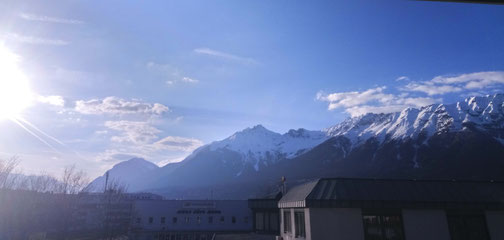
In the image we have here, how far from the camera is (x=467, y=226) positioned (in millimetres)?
22438

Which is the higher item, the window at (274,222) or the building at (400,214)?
the building at (400,214)

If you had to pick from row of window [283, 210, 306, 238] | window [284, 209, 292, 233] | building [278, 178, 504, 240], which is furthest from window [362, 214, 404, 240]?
window [284, 209, 292, 233]

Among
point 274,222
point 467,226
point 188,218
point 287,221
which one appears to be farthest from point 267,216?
point 467,226

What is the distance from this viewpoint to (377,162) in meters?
197

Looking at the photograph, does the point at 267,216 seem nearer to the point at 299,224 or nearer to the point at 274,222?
the point at 274,222

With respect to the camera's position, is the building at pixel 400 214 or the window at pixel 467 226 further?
the window at pixel 467 226

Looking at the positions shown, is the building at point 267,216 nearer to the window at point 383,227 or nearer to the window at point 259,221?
the window at point 259,221

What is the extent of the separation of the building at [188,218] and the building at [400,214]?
47.1 meters

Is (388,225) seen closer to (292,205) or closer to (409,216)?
(409,216)

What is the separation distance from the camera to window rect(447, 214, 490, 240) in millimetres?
22219

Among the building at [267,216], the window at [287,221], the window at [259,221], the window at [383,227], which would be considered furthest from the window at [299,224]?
the window at [259,221]

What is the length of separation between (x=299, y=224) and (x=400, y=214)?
25.2 feet

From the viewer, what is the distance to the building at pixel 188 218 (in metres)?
65.8

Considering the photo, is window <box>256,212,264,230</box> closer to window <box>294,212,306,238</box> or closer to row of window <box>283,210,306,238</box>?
row of window <box>283,210,306,238</box>
